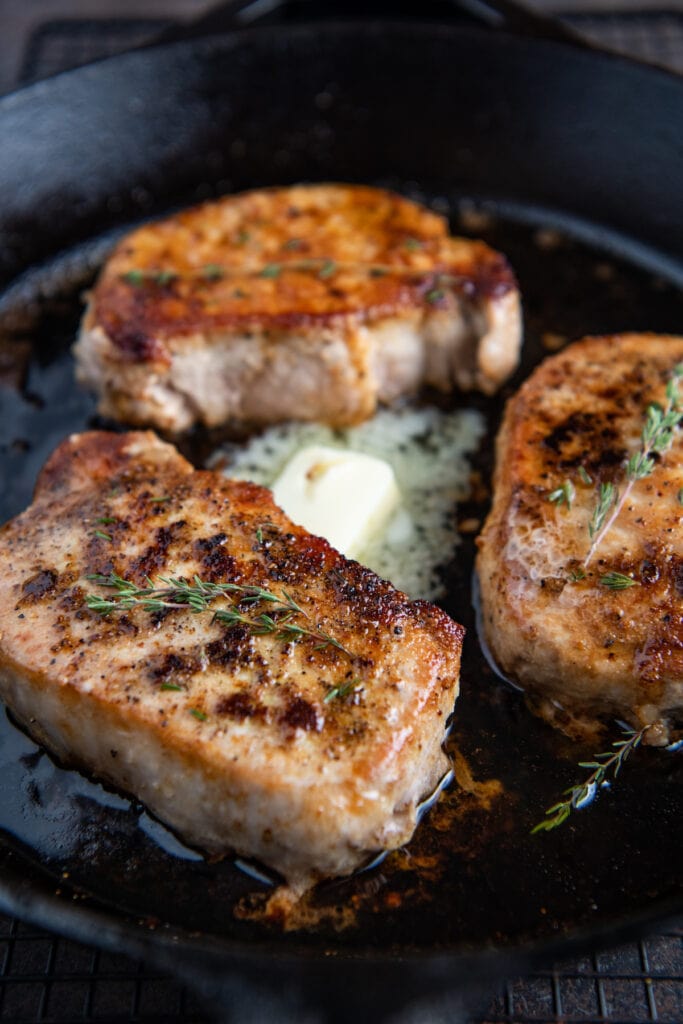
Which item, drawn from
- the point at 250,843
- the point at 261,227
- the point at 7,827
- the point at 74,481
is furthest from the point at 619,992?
the point at 261,227

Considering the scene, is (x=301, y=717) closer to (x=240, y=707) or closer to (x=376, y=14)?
(x=240, y=707)

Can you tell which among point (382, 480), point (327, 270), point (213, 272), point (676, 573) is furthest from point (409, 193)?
point (676, 573)

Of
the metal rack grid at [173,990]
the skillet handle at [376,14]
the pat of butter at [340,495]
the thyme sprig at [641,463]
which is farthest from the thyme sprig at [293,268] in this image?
the metal rack grid at [173,990]

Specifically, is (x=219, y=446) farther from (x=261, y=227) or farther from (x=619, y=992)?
(x=619, y=992)

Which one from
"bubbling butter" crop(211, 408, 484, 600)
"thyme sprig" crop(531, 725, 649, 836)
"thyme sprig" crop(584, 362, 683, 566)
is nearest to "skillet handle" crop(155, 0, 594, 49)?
"bubbling butter" crop(211, 408, 484, 600)


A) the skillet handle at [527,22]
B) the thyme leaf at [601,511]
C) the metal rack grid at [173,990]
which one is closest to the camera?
the metal rack grid at [173,990]

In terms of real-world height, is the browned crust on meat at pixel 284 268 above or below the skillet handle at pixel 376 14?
below

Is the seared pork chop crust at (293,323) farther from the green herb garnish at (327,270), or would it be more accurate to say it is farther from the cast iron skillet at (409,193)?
the cast iron skillet at (409,193)
